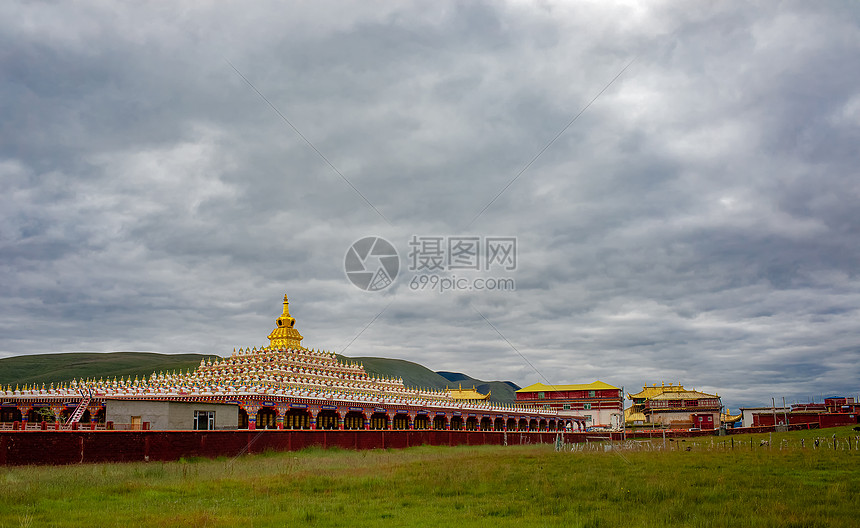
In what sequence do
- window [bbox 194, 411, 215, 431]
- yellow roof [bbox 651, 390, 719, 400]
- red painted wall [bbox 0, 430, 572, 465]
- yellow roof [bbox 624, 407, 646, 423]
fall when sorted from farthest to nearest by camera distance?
yellow roof [bbox 624, 407, 646, 423] → yellow roof [bbox 651, 390, 719, 400] → window [bbox 194, 411, 215, 431] → red painted wall [bbox 0, 430, 572, 465]

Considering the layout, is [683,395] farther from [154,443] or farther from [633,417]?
[154,443]

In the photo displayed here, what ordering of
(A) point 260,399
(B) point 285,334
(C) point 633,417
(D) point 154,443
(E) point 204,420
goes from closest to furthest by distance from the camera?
(D) point 154,443, (E) point 204,420, (A) point 260,399, (B) point 285,334, (C) point 633,417

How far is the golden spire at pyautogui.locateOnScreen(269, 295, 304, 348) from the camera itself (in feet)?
198

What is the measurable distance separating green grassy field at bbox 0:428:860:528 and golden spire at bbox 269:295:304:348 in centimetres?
3378

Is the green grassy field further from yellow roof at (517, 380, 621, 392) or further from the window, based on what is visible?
yellow roof at (517, 380, 621, 392)

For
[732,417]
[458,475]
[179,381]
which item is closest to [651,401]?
[732,417]

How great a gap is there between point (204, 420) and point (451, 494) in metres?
24.6

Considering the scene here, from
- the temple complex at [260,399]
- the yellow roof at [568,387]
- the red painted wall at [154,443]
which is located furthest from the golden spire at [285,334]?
the yellow roof at [568,387]

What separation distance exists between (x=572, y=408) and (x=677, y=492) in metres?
91.5

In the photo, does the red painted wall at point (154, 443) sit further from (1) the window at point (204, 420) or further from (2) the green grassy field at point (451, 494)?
(1) the window at point (204, 420)

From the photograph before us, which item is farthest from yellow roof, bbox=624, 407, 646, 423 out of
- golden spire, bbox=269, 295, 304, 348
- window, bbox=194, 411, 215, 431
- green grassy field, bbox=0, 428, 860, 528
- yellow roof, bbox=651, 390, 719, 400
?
green grassy field, bbox=0, 428, 860, 528

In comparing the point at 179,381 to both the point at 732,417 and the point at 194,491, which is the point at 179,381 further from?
the point at 732,417

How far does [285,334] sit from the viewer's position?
201ft

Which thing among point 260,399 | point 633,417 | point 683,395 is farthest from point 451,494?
point 633,417
